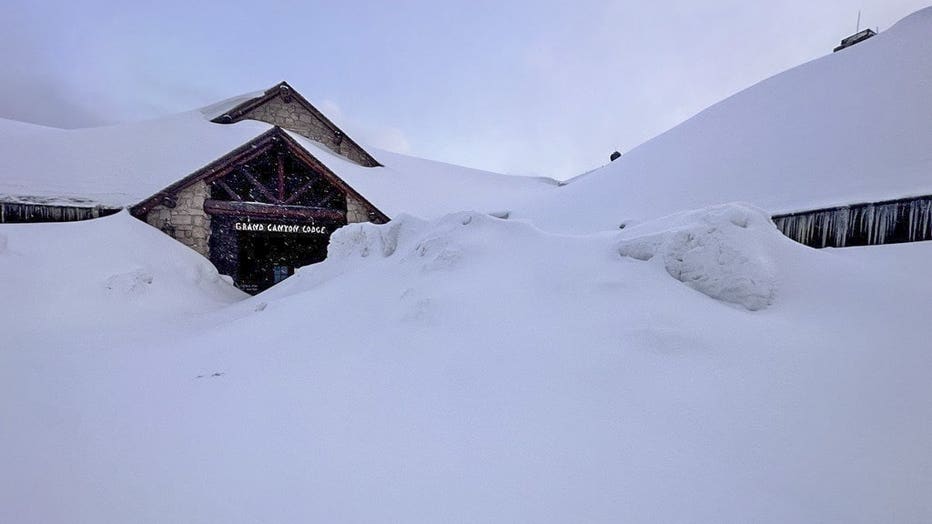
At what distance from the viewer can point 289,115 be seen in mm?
17969

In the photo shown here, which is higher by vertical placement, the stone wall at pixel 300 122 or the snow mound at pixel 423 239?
the stone wall at pixel 300 122

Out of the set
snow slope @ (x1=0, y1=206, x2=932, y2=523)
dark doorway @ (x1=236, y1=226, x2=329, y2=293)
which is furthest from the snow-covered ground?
dark doorway @ (x1=236, y1=226, x2=329, y2=293)

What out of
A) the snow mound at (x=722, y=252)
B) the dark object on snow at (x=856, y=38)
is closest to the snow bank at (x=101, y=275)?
the snow mound at (x=722, y=252)

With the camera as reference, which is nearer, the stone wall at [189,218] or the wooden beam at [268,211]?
the stone wall at [189,218]

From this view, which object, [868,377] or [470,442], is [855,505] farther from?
[470,442]

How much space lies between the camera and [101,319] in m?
6.72

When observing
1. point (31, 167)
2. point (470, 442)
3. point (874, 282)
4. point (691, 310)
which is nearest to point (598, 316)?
point (691, 310)

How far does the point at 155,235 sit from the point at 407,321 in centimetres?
957

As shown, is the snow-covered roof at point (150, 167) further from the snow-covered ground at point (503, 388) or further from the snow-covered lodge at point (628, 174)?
the snow-covered ground at point (503, 388)

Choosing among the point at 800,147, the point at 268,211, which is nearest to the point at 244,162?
the point at 268,211

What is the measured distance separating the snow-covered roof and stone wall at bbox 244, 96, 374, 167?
63 centimetres

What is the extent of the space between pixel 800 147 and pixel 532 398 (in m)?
12.1

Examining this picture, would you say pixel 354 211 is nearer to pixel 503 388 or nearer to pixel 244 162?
pixel 244 162

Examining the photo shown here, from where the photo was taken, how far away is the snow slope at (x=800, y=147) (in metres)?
8.55
